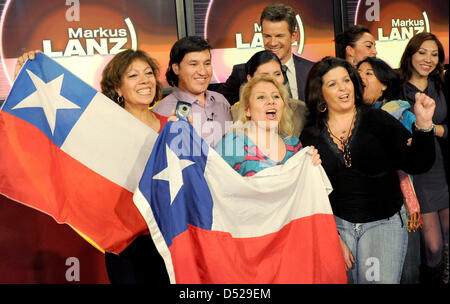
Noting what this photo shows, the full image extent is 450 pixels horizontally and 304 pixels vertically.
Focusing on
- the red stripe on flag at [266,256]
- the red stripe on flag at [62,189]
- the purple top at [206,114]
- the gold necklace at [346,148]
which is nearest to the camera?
the red stripe on flag at [266,256]

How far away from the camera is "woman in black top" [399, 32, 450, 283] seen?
149 inches

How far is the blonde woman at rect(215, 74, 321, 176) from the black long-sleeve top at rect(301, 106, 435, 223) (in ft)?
0.55

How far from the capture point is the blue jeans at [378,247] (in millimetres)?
2594

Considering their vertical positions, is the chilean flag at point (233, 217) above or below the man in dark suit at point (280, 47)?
below

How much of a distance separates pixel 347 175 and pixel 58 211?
1.56 m

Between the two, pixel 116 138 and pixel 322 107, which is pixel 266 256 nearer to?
pixel 322 107

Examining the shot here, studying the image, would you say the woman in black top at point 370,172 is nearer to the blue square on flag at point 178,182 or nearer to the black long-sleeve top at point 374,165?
the black long-sleeve top at point 374,165

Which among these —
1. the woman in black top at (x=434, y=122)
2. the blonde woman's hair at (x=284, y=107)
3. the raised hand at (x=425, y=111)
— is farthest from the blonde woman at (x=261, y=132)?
the woman in black top at (x=434, y=122)

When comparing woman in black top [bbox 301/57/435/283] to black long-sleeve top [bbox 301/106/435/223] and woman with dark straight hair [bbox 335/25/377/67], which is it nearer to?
black long-sleeve top [bbox 301/106/435/223]

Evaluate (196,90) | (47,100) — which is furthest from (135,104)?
(47,100)

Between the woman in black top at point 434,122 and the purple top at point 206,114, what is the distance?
144 cm

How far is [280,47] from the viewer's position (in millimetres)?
3600

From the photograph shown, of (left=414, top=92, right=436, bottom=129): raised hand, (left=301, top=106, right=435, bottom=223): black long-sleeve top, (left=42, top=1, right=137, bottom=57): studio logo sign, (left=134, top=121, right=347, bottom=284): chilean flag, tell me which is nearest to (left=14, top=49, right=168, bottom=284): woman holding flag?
(left=134, top=121, right=347, bottom=284): chilean flag

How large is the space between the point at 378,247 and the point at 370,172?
38cm
